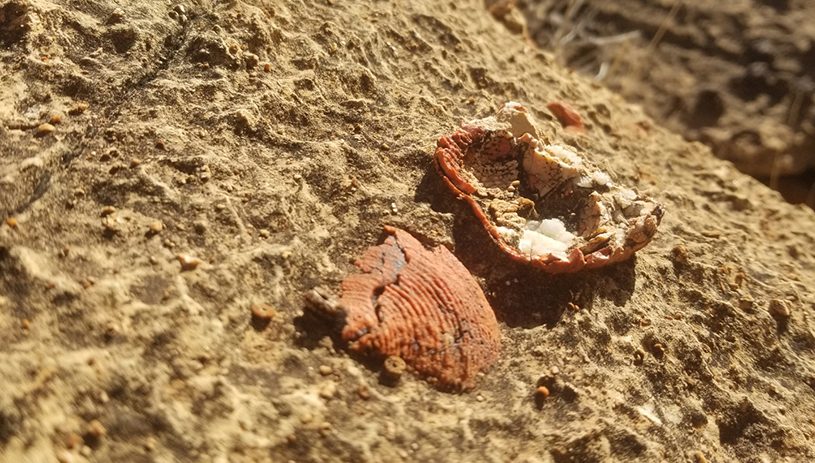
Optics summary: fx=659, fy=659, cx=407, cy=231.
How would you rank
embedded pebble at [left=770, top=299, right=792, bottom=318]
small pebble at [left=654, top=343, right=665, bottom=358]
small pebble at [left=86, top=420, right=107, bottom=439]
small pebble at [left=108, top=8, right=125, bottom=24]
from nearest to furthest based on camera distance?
1. small pebble at [left=86, top=420, right=107, bottom=439]
2. small pebble at [left=654, top=343, right=665, bottom=358]
3. small pebble at [left=108, top=8, right=125, bottom=24]
4. embedded pebble at [left=770, top=299, right=792, bottom=318]

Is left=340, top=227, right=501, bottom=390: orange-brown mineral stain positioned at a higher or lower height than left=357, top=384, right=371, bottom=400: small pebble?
higher

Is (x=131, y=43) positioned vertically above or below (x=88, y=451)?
above

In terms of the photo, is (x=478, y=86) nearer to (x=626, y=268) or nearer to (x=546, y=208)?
(x=546, y=208)

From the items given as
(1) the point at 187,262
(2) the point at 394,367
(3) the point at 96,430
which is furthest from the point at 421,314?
(3) the point at 96,430

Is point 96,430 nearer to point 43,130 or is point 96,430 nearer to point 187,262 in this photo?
point 187,262

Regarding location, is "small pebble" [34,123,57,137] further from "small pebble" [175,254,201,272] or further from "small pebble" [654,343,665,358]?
"small pebble" [654,343,665,358]

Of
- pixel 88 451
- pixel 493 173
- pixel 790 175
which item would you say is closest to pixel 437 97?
pixel 493 173

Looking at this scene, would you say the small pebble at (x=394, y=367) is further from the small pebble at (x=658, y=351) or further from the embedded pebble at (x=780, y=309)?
the embedded pebble at (x=780, y=309)

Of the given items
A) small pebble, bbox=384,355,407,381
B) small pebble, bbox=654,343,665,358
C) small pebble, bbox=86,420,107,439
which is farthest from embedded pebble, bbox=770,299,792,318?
small pebble, bbox=86,420,107,439
